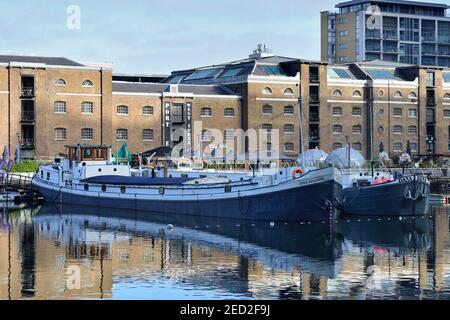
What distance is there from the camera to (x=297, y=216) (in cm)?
6147

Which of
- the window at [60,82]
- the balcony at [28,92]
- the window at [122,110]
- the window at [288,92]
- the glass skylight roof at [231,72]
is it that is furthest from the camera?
the glass skylight roof at [231,72]

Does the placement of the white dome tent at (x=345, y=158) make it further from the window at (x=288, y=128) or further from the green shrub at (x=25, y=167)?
the green shrub at (x=25, y=167)

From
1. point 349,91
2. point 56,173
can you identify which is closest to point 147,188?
point 56,173

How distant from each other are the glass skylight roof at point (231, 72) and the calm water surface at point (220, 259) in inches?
2028

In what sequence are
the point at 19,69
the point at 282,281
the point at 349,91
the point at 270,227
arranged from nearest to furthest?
the point at 282,281 < the point at 270,227 < the point at 19,69 < the point at 349,91

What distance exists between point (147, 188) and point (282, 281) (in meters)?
36.3

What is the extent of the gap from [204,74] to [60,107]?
26.6 m

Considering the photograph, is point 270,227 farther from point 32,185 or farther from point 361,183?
point 32,185

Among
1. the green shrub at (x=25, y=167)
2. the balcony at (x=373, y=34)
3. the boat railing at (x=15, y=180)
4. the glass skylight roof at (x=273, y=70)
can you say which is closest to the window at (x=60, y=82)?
the green shrub at (x=25, y=167)

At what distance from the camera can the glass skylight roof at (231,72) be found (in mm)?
118438

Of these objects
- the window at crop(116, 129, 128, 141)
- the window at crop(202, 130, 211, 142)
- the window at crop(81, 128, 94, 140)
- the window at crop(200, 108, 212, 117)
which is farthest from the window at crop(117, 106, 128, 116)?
the window at crop(202, 130, 211, 142)

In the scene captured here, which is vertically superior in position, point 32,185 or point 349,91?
point 349,91

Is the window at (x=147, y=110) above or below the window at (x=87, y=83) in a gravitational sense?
below
